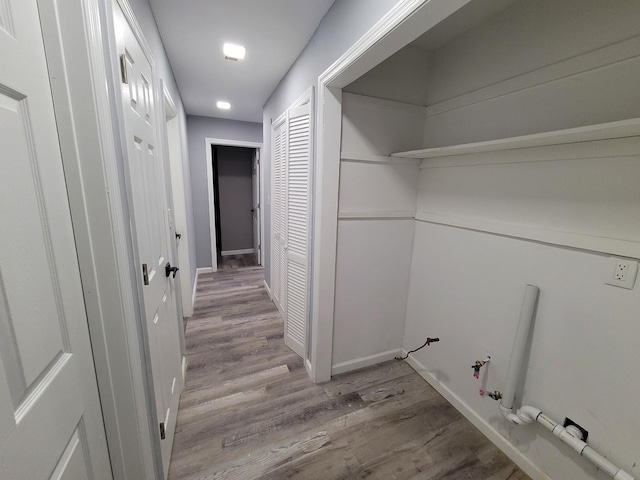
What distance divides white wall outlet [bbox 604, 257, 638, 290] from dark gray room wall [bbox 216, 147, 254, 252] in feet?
16.8

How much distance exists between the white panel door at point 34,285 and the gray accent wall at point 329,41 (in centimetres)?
116

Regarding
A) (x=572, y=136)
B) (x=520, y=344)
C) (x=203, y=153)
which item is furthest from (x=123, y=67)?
(x=203, y=153)

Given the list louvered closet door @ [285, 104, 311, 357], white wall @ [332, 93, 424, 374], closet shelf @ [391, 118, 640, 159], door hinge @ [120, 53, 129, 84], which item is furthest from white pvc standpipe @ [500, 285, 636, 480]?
door hinge @ [120, 53, 129, 84]

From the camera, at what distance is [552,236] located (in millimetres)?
1206

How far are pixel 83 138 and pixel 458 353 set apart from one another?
2.18 meters

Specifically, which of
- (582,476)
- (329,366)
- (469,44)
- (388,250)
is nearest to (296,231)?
(388,250)

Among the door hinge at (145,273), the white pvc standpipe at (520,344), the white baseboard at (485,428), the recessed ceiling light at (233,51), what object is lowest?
the white baseboard at (485,428)

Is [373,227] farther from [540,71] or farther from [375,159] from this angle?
[540,71]

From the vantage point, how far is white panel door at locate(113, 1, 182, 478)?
0.95 metres

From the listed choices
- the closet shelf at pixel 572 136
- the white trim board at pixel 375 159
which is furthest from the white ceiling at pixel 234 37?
the closet shelf at pixel 572 136

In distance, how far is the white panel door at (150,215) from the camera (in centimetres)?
95

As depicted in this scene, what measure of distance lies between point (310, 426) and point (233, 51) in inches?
106

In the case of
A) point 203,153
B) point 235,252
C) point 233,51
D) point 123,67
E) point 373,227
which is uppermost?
point 233,51

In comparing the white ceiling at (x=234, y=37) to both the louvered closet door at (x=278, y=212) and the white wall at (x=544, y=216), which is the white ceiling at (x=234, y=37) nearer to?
the louvered closet door at (x=278, y=212)
